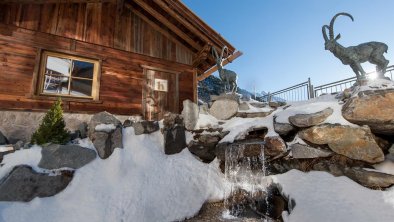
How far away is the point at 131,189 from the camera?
5.66 metres

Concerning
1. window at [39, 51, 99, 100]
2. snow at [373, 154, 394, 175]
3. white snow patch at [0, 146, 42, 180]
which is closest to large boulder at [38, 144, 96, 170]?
white snow patch at [0, 146, 42, 180]

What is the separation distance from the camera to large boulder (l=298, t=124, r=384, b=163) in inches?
192

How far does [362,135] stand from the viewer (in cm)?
502

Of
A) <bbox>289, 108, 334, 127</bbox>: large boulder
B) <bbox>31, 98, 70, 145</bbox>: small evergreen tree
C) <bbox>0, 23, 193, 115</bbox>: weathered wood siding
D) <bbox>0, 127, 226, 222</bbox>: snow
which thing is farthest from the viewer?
<bbox>0, 23, 193, 115</bbox>: weathered wood siding

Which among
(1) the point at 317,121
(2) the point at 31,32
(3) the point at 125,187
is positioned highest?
(2) the point at 31,32

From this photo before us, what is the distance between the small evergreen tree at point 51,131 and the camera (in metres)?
6.30

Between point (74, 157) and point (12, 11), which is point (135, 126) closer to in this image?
point (74, 157)

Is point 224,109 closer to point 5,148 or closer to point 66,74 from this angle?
point 66,74

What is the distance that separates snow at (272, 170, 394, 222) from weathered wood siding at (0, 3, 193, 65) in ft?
26.8

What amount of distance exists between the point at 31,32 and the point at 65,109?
10.0 feet

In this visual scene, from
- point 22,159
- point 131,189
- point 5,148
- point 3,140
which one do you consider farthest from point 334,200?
point 3,140

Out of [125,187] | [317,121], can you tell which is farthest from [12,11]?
[317,121]

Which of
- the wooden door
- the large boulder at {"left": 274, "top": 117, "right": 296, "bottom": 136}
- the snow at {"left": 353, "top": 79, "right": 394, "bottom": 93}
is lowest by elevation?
the large boulder at {"left": 274, "top": 117, "right": 296, "bottom": 136}

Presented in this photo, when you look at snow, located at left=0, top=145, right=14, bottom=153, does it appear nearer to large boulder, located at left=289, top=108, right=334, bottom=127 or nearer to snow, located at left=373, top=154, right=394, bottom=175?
large boulder, located at left=289, top=108, right=334, bottom=127
